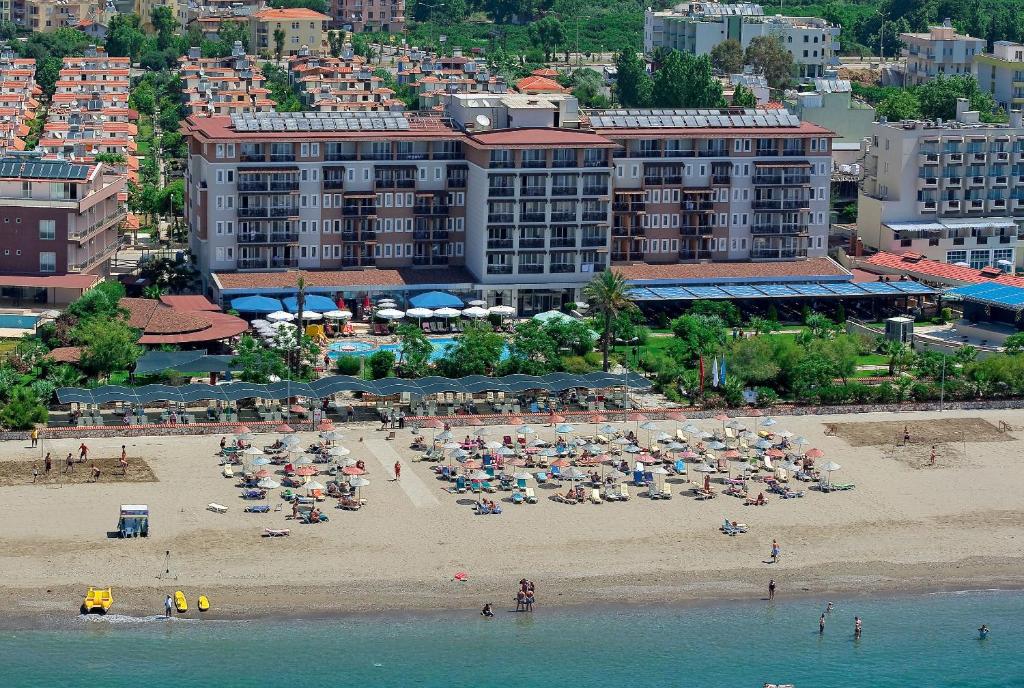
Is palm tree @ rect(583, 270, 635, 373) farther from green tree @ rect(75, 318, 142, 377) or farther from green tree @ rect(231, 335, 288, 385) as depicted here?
green tree @ rect(75, 318, 142, 377)

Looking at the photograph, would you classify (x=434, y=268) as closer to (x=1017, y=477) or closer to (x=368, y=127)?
(x=368, y=127)

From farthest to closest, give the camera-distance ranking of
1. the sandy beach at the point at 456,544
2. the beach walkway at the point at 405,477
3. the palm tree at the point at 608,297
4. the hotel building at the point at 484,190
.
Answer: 1. the hotel building at the point at 484,190
2. the palm tree at the point at 608,297
3. the beach walkway at the point at 405,477
4. the sandy beach at the point at 456,544

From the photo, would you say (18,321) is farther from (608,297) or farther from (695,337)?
(695,337)

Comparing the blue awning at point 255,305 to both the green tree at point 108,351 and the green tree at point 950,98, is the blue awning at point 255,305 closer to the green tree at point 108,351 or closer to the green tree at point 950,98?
the green tree at point 108,351

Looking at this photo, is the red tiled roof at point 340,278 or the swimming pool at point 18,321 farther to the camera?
the red tiled roof at point 340,278

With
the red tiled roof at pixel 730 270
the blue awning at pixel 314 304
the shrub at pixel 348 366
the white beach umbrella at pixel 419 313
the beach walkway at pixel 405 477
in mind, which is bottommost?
the beach walkway at pixel 405 477

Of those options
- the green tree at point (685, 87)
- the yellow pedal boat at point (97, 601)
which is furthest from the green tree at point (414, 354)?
the green tree at point (685, 87)

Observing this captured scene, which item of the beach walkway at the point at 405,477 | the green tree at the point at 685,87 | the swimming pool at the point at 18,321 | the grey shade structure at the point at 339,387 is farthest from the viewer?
the green tree at the point at 685,87
